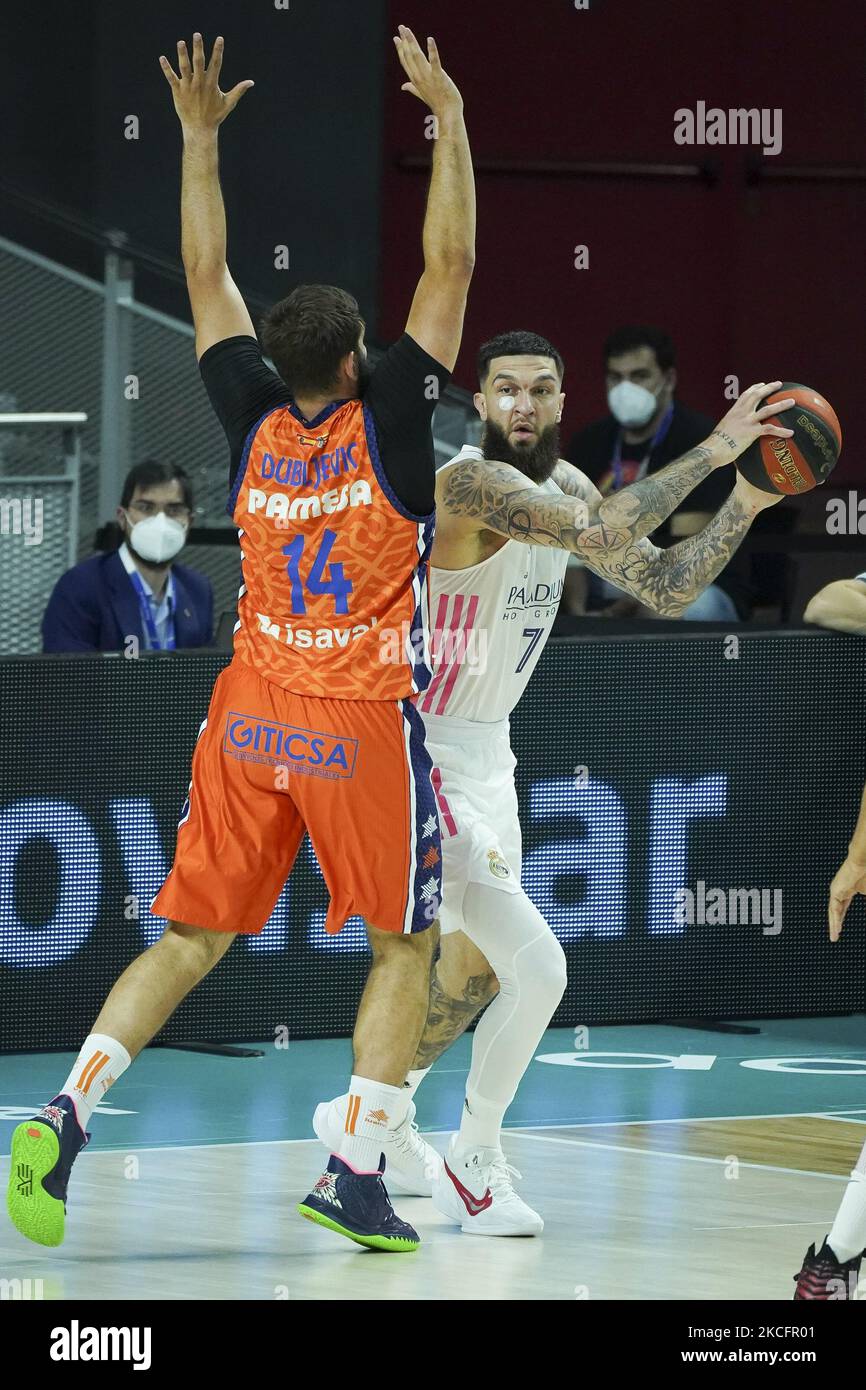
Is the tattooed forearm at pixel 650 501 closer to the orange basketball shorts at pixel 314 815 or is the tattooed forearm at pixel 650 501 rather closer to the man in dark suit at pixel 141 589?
the orange basketball shorts at pixel 314 815

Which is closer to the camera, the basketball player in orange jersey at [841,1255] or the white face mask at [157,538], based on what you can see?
the basketball player in orange jersey at [841,1255]

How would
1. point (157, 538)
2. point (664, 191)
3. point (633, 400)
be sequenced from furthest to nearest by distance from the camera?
point (664, 191) → point (633, 400) → point (157, 538)

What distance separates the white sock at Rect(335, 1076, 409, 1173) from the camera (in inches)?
212

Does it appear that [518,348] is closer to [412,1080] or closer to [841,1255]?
[412,1080]

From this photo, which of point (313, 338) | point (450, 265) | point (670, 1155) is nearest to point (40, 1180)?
point (313, 338)

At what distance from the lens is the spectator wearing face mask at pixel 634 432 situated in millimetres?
11133

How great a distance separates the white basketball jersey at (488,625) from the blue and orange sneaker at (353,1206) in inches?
52.2

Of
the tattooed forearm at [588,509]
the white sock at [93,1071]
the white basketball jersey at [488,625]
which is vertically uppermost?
the tattooed forearm at [588,509]

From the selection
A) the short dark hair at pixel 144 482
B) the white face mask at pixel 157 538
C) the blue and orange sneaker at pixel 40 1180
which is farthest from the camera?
the short dark hair at pixel 144 482

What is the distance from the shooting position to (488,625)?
6.23 metres

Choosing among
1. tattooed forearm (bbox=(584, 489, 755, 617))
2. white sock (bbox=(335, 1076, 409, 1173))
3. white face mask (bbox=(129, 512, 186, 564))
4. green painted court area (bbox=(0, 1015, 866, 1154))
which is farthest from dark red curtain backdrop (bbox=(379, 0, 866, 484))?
white sock (bbox=(335, 1076, 409, 1173))

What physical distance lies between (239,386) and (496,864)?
1287mm

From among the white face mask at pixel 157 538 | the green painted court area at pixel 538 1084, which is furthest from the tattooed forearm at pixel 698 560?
the white face mask at pixel 157 538

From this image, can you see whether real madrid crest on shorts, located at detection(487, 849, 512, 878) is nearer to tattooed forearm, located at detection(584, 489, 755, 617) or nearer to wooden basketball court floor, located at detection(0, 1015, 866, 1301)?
tattooed forearm, located at detection(584, 489, 755, 617)
